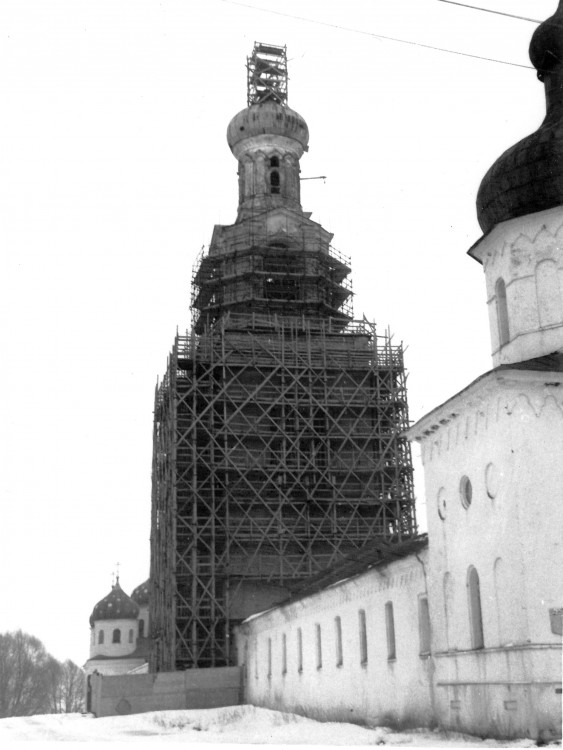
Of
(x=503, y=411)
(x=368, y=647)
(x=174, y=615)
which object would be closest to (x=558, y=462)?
(x=503, y=411)

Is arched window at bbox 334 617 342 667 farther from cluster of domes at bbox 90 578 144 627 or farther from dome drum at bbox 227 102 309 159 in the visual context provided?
cluster of domes at bbox 90 578 144 627

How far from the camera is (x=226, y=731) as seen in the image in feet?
73.9

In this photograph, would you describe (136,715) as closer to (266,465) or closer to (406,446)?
(266,465)

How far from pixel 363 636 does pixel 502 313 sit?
8.05 m

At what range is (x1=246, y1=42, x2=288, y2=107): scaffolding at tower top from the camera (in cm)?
4281

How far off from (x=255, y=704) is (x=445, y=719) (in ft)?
44.4

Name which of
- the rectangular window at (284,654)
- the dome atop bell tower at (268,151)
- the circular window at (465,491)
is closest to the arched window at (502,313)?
the circular window at (465,491)

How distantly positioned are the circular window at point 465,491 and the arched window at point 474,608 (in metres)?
0.99

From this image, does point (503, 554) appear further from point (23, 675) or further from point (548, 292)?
point (23, 675)

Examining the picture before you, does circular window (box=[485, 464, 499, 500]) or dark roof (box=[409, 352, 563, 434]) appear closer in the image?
dark roof (box=[409, 352, 563, 434])

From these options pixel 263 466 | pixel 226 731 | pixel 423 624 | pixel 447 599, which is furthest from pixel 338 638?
pixel 263 466

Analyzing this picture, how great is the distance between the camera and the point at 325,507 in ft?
113

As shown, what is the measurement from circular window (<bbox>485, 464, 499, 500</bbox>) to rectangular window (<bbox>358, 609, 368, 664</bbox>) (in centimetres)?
683

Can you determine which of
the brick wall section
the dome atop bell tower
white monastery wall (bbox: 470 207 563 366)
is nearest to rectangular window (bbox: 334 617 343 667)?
white monastery wall (bbox: 470 207 563 366)
